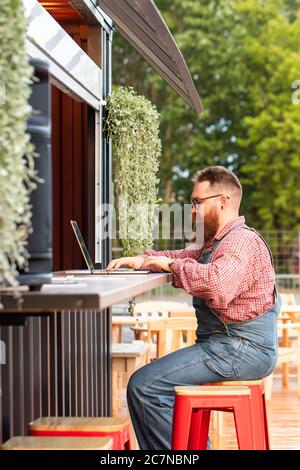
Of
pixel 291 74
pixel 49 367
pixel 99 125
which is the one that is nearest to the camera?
pixel 49 367

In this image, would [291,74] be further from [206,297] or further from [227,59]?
[206,297]

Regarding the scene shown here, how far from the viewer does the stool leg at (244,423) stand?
3791mm

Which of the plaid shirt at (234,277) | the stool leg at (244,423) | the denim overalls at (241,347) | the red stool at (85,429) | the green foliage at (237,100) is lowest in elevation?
the stool leg at (244,423)

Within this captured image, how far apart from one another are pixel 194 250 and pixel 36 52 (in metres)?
1.21

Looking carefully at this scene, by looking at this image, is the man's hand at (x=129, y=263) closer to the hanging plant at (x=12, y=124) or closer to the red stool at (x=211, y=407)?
the red stool at (x=211, y=407)

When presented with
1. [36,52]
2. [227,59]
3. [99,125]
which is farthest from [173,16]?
[36,52]

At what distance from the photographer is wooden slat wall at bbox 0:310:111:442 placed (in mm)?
3639

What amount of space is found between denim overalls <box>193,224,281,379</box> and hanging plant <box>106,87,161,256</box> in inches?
75.1

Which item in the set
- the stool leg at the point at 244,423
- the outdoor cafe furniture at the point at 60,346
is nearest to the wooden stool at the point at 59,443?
the outdoor cafe furniture at the point at 60,346

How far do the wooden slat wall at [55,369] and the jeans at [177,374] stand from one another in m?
0.41

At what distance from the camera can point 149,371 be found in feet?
13.4

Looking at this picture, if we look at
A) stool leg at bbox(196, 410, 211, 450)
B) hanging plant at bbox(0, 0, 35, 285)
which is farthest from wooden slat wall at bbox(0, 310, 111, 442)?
hanging plant at bbox(0, 0, 35, 285)

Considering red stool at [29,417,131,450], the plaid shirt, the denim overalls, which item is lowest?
red stool at [29,417,131,450]

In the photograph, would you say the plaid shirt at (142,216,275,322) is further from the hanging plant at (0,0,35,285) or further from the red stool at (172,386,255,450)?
A: the hanging plant at (0,0,35,285)
